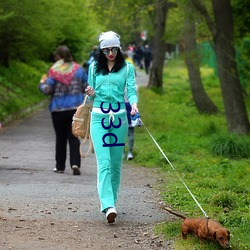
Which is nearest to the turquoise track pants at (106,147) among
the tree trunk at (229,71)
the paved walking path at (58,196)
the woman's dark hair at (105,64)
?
the paved walking path at (58,196)

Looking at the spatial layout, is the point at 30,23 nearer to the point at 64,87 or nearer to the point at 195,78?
the point at 195,78

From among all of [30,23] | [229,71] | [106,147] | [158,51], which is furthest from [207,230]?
[158,51]

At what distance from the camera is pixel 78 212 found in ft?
26.5

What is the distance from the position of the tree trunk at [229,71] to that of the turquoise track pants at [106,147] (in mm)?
9022

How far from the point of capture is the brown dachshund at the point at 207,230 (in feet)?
20.0

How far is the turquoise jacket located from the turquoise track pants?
0.13 meters

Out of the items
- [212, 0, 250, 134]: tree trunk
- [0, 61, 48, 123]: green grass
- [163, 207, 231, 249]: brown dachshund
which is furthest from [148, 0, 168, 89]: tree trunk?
[163, 207, 231, 249]: brown dachshund

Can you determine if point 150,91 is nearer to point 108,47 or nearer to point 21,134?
point 21,134

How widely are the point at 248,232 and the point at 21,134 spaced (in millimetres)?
11107

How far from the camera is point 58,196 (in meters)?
9.05

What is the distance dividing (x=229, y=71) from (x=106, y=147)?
937 cm

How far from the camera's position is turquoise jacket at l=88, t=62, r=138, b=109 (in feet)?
25.2

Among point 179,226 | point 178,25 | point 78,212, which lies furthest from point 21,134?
point 178,25

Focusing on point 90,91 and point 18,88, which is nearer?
point 90,91
